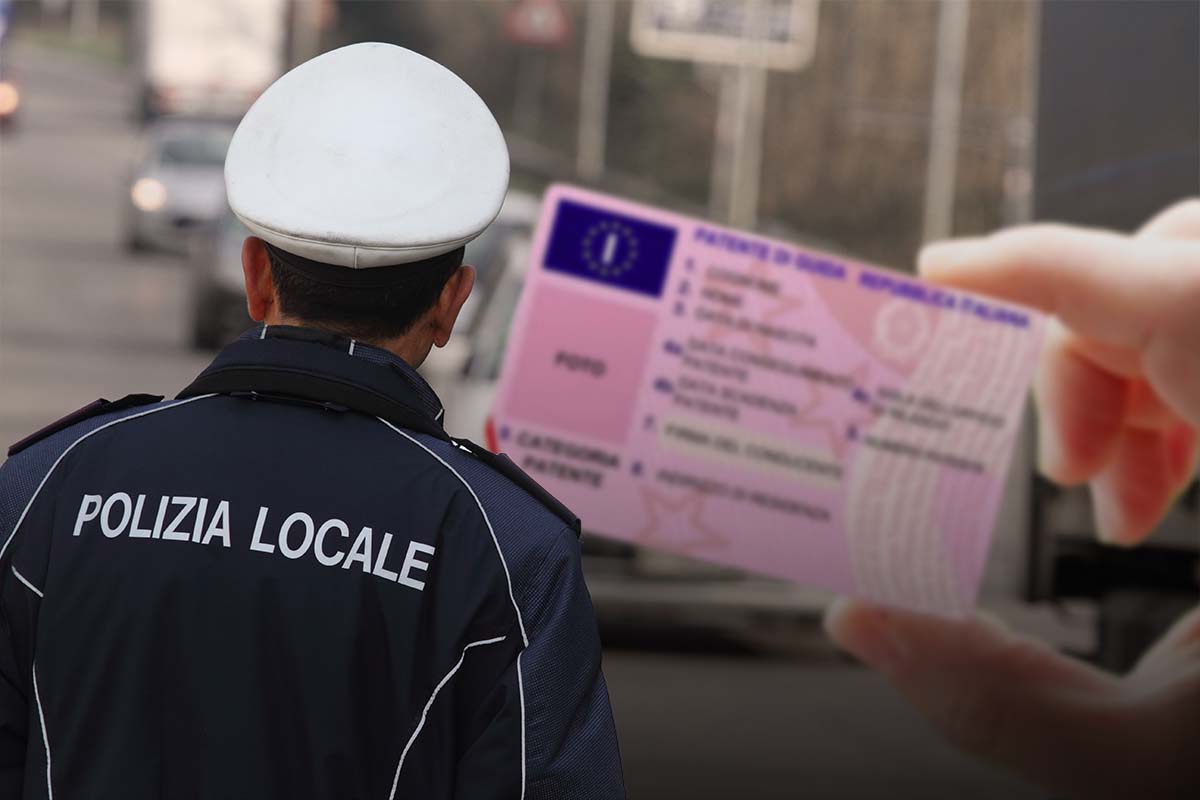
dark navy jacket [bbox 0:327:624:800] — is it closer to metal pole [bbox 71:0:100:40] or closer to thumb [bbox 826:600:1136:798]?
thumb [bbox 826:600:1136:798]

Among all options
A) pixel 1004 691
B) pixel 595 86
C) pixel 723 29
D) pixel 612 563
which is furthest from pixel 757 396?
pixel 595 86

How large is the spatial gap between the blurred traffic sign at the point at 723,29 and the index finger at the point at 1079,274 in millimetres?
17610

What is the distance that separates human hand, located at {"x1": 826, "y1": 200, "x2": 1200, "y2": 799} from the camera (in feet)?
15.7

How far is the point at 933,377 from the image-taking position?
15.7 feet

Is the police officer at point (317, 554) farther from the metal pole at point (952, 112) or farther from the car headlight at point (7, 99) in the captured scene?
the car headlight at point (7, 99)

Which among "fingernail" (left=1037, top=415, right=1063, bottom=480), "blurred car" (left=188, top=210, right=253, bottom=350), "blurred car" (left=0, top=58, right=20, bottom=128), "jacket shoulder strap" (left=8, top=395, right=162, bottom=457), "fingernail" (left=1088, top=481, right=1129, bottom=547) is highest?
"jacket shoulder strap" (left=8, top=395, right=162, bottom=457)

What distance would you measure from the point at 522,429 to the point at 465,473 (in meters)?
2.65

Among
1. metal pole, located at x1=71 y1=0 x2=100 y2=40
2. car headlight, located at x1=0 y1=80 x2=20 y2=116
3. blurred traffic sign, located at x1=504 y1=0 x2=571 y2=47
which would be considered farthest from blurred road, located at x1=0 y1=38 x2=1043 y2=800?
metal pole, located at x1=71 y1=0 x2=100 y2=40

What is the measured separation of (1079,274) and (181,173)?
18.8 meters

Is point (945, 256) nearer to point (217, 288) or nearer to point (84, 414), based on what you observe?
point (84, 414)

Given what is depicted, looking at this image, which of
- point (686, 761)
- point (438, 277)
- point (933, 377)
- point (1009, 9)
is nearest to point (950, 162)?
point (1009, 9)

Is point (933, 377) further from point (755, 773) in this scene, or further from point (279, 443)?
point (279, 443)

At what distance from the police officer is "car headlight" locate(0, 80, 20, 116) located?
37.1 metres

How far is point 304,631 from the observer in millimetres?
1920
